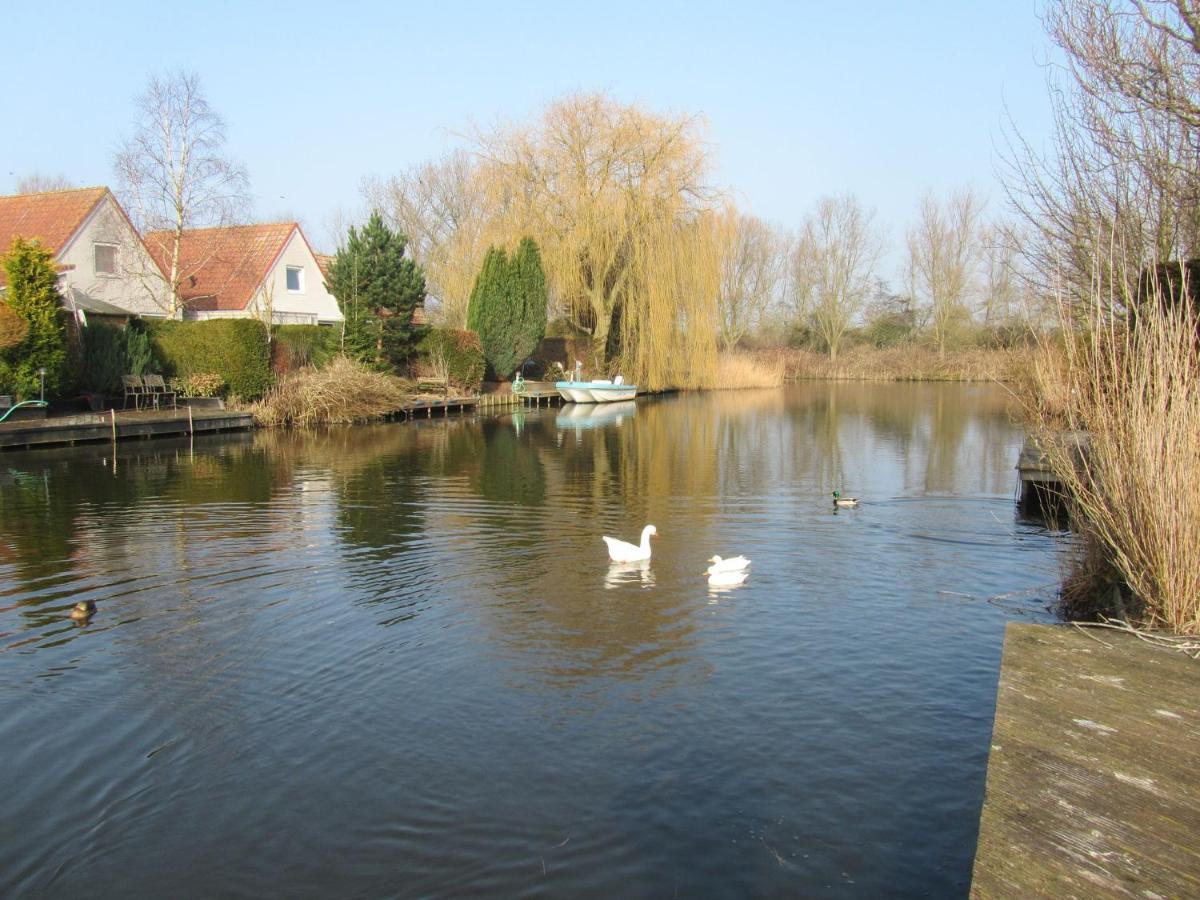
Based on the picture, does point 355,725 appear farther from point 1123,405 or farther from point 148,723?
point 1123,405

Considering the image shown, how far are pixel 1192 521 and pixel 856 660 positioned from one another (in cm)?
269

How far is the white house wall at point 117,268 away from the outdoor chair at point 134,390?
6.56 m

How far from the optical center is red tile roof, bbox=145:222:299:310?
3738cm

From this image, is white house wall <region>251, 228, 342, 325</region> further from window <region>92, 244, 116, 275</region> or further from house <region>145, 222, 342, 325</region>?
window <region>92, 244, 116, 275</region>

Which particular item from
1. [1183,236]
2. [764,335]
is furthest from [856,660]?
[764,335]

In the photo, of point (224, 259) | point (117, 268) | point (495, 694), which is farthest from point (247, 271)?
point (495, 694)

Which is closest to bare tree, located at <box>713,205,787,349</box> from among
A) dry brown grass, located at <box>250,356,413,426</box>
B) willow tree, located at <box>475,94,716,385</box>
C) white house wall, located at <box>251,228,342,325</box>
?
willow tree, located at <box>475,94,716,385</box>

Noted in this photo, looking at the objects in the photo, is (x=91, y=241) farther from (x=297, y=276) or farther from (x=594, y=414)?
(x=594, y=414)

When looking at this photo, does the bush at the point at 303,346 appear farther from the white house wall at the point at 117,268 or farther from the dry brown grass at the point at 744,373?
the dry brown grass at the point at 744,373

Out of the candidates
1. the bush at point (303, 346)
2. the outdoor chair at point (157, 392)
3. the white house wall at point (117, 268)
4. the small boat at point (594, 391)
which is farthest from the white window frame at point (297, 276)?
the outdoor chair at point (157, 392)

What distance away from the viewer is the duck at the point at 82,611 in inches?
326

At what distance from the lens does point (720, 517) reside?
44.1ft

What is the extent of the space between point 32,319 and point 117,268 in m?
12.3

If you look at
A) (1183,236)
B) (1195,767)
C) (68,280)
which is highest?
(68,280)
